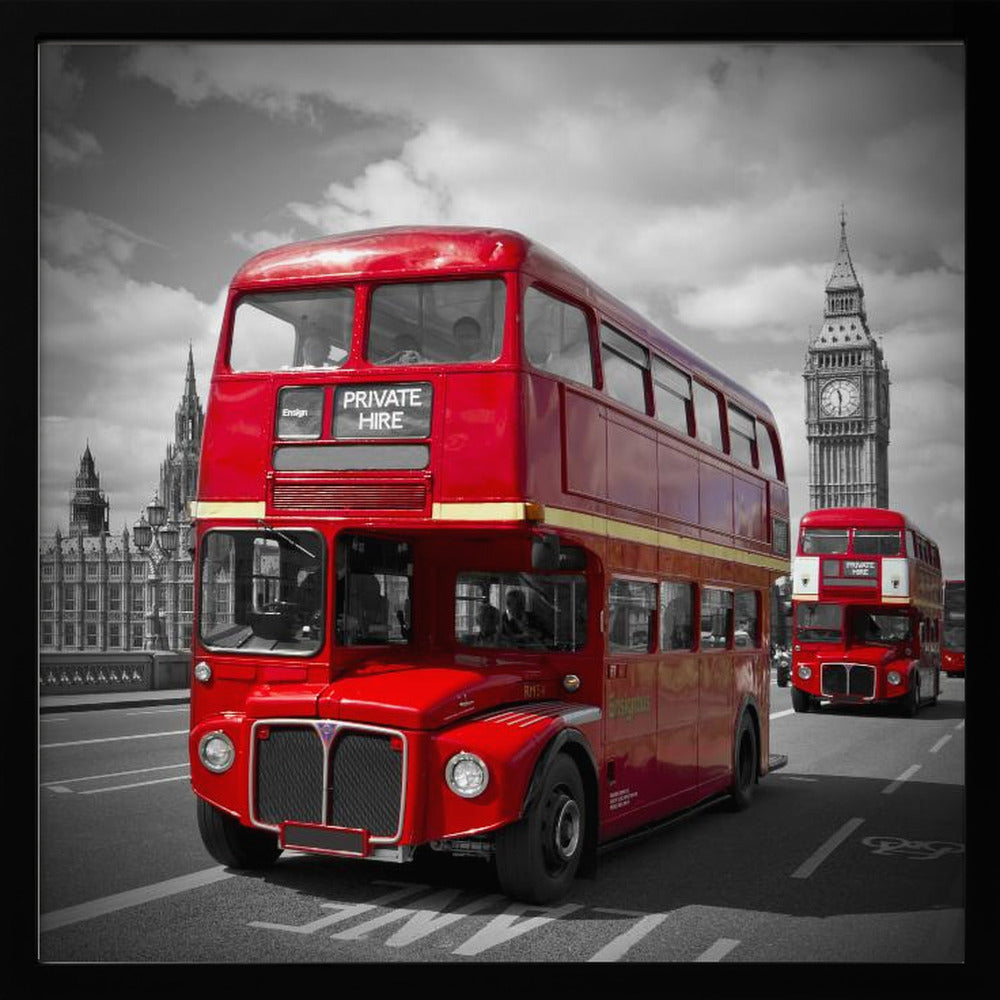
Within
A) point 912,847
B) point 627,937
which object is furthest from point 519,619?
point 912,847

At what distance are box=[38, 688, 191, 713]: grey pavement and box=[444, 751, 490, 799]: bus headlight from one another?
16018 mm

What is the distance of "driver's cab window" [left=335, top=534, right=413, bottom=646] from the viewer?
25.6 ft

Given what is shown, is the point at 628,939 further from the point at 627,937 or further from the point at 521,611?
the point at 521,611

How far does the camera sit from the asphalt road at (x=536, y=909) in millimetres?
6387

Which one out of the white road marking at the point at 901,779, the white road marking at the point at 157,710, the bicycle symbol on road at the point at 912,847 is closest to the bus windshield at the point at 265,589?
the bicycle symbol on road at the point at 912,847

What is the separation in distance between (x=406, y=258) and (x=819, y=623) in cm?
1940

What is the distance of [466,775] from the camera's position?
23.1 ft

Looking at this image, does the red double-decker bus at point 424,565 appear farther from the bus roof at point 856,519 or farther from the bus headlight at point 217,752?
the bus roof at point 856,519

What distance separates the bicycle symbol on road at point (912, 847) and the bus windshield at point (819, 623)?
15276 mm

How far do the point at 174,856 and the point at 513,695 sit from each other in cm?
283
